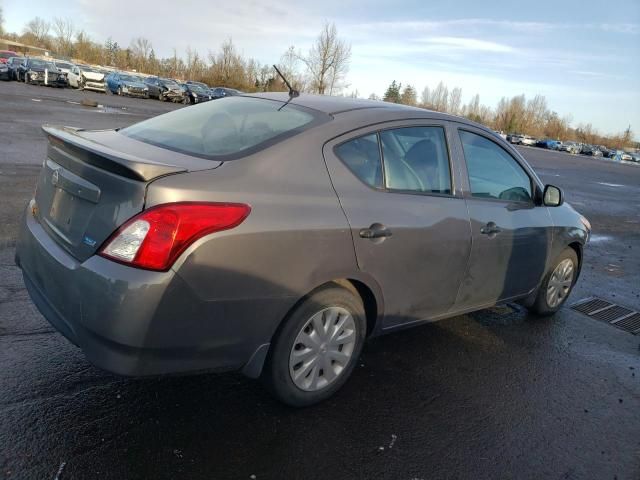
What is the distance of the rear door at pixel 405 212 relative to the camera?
2.98m

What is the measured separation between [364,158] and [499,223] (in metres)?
1.37

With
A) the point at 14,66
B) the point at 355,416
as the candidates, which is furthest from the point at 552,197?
the point at 14,66

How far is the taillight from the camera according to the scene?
229 cm

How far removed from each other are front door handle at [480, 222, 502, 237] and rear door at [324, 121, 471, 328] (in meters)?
0.18

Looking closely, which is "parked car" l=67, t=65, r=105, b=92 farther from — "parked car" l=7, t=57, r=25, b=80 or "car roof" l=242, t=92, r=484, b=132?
"car roof" l=242, t=92, r=484, b=132

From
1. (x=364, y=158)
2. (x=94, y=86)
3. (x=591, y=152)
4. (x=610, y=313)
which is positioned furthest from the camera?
(x=591, y=152)

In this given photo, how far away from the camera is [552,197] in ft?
14.8

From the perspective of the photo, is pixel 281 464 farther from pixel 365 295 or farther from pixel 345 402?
pixel 365 295

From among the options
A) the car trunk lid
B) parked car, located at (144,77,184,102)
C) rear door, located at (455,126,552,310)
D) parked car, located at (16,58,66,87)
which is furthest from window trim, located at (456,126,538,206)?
parked car, located at (144,77,184,102)

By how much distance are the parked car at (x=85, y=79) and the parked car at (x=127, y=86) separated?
3.32 feet

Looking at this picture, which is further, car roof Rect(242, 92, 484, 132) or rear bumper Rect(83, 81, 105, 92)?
rear bumper Rect(83, 81, 105, 92)

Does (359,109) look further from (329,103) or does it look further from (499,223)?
(499,223)

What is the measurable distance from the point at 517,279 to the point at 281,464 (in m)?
2.65

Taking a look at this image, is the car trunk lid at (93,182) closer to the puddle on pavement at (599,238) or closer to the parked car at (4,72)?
the puddle on pavement at (599,238)
